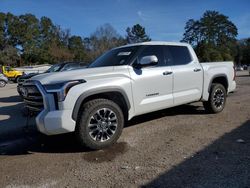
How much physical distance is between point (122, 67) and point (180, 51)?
6.34 feet

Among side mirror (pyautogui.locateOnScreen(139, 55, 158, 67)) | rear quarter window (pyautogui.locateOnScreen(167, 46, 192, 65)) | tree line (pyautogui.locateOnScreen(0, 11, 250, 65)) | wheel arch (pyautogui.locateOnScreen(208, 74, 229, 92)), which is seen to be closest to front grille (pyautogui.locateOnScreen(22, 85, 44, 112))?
side mirror (pyautogui.locateOnScreen(139, 55, 158, 67))

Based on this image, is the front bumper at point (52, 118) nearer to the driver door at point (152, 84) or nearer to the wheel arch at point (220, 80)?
the driver door at point (152, 84)

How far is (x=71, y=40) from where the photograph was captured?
78688 millimetres

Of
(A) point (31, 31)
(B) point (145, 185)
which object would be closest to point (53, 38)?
(A) point (31, 31)

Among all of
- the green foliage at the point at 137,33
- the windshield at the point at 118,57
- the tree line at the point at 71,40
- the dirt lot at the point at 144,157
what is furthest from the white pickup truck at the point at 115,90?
the green foliage at the point at 137,33

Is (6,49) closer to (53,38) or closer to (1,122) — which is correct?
(53,38)

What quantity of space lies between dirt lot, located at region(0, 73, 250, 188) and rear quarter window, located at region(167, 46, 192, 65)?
4.49ft

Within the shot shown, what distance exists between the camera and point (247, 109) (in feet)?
24.7

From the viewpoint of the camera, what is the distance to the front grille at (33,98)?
4.55 meters

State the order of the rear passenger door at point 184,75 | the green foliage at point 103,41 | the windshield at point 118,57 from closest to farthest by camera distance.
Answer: the windshield at point 118,57 → the rear passenger door at point 184,75 → the green foliage at point 103,41

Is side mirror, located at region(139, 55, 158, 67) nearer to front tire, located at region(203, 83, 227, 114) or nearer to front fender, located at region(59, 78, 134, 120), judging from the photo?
front fender, located at region(59, 78, 134, 120)

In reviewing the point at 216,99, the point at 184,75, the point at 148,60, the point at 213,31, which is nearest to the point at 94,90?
the point at 148,60

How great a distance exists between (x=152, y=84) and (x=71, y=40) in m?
76.4

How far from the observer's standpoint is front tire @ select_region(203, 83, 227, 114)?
6.89 m
